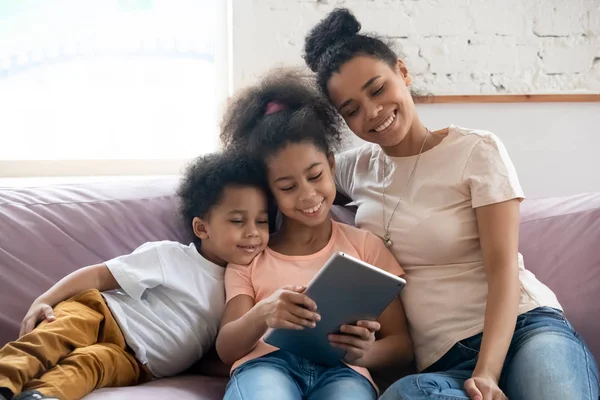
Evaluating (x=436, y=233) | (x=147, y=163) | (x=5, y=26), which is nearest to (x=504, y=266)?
(x=436, y=233)

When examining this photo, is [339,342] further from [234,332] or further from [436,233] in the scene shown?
[436,233]

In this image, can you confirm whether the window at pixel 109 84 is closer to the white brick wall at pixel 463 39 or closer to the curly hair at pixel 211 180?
the white brick wall at pixel 463 39

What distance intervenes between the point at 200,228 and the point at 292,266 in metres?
0.25

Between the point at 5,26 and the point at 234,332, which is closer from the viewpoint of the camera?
the point at 234,332

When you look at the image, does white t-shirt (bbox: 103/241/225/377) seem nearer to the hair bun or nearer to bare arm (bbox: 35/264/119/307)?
bare arm (bbox: 35/264/119/307)

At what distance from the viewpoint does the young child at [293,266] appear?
1.14m

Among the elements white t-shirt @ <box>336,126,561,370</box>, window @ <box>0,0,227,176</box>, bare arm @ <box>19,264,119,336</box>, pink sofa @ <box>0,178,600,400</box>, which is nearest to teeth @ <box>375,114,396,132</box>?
white t-shirt @ <box>336,126,561,370</box>

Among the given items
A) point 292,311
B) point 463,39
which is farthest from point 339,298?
point 463,39

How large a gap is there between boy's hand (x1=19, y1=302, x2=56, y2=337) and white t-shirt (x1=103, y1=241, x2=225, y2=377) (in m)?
0.12

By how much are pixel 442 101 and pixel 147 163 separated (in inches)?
40.4

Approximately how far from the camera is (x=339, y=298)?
1.08m

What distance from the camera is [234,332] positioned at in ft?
4.02

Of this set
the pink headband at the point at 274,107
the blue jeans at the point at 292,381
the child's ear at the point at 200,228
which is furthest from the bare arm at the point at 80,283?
the pink headband at the point at 274,107

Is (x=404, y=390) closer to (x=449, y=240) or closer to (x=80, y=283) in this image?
(x=449, y=240)
